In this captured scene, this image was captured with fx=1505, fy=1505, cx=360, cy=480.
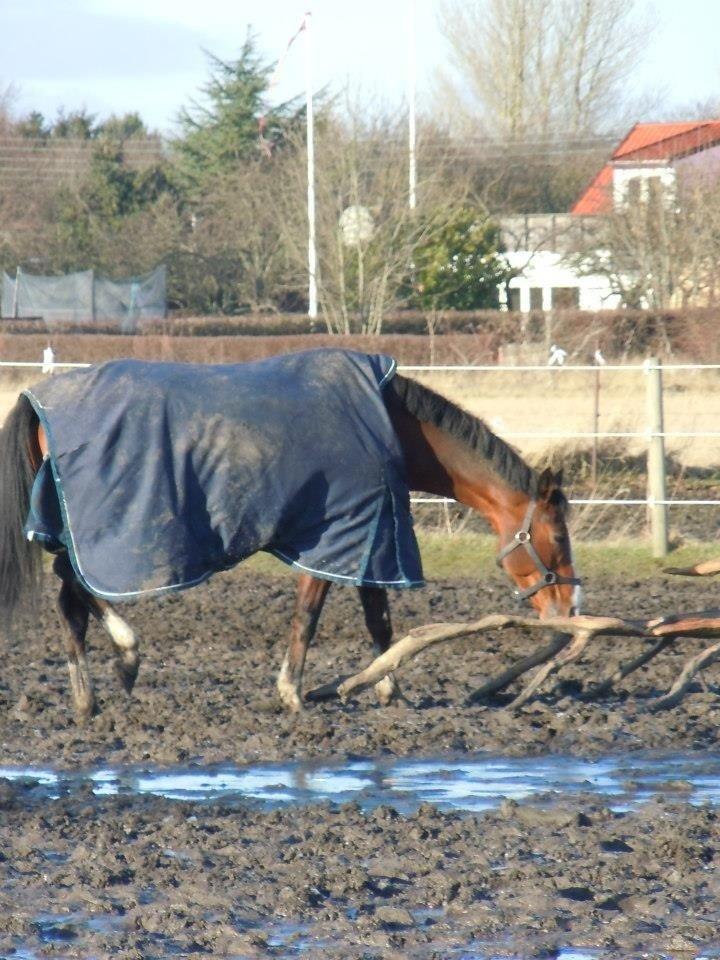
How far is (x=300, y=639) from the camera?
19.9ft

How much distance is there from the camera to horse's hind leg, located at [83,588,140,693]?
19.4 ft

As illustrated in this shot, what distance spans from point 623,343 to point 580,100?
30.4m

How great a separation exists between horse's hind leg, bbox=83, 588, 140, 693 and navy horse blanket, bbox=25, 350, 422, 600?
0.30 meters

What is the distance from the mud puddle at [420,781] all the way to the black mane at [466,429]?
53.0 inches

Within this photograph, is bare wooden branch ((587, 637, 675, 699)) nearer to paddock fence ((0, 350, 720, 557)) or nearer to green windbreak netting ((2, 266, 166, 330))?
paddock fence ((0, 350, 720, 557))

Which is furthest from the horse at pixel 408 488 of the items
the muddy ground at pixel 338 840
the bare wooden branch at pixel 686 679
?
the bare wooden branch at pixel 686 679

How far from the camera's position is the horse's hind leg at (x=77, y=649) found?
19.2ft

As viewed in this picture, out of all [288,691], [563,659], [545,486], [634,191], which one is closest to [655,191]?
[634,191]

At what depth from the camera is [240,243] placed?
34.1 m

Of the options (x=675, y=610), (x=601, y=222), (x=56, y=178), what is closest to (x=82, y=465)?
(x=675, y=610)

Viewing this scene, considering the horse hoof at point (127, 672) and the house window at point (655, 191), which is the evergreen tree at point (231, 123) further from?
the horse hoof at point (127, 672)

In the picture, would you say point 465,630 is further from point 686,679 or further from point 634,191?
point 634,191

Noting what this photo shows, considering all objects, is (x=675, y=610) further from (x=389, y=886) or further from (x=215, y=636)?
(x=389, y=886)

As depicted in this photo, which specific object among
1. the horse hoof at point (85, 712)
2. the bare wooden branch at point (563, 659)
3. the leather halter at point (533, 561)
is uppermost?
the leather halter at point (533, 561)
